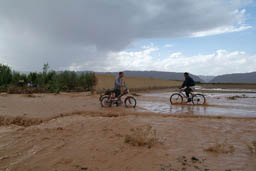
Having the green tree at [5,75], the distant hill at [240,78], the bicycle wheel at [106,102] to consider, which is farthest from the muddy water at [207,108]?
the distant hill at [240,78]

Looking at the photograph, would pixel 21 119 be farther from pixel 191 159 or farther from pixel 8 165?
pixel 191 159

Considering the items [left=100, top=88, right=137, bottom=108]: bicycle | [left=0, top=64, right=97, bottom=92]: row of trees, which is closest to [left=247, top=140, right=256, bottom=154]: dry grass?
[left=100, top=88, right=137, bottom=108]: bicycle

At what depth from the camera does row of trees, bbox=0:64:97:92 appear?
74.8 ft

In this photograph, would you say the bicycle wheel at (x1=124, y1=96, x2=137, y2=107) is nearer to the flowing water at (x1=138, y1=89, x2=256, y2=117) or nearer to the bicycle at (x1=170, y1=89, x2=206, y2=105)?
the flowing water at (x1=138, y1=89, x2=256, y2=117)

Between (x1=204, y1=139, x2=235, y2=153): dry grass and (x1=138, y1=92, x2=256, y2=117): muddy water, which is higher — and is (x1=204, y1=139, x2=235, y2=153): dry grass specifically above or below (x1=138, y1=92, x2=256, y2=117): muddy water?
below

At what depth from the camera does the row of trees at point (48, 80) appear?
74.8 ft

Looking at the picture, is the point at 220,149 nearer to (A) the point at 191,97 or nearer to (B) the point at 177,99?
(A) the point at 191,97

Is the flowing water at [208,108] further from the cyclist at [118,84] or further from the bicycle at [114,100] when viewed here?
the cyclist at [118,84]

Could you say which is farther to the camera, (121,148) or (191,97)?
(191,97)

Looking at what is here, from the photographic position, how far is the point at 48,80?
24.4 m

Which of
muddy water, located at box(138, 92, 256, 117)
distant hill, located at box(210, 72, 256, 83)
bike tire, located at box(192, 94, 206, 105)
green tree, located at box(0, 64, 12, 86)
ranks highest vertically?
distant hill, located at box(210, 72, 256, 83)

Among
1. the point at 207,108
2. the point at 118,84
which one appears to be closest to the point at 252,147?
the point at 207,108

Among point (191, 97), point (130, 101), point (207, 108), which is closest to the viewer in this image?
point (130, 101)

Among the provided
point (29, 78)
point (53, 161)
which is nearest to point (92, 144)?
point (53, 161)
